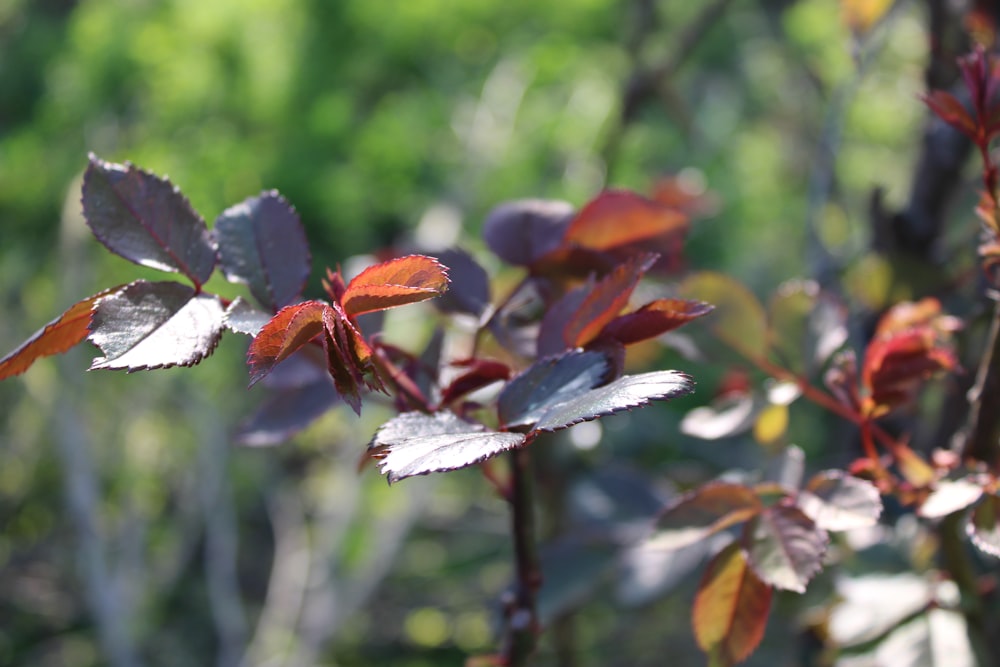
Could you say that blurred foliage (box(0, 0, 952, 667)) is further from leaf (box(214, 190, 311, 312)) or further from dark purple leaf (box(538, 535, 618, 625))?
leaf (box(214, 190, 311, 312))

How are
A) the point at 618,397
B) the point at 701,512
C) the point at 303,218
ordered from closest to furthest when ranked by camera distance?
the point at 618,397 < the point at 701,512 < the point at 303,218

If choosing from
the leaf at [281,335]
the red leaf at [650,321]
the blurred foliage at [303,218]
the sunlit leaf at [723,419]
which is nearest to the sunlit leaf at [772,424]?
the sunlit leaf at [723,419]

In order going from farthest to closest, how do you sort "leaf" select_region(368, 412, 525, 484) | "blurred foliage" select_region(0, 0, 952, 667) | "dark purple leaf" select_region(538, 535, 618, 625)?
1. "blurred foliage" select_region(0, 0, 952, 667)
2. "dark purple leaf" select_region(538, 535, 618, 625)
3. "leaf" select_region(368, 412, 525, 484)

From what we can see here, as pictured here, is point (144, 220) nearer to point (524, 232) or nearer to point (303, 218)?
point (524, 232)

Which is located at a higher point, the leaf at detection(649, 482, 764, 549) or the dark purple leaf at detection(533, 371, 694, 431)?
the dark purple leaf at detection(533, 371, 694, 431)

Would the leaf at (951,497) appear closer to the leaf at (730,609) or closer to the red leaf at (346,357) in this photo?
the leaf at (730,609)

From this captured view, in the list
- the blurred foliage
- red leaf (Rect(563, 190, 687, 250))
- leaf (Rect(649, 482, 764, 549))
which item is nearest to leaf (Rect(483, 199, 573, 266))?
red leaf (Rect(563, 190, 687, 250))

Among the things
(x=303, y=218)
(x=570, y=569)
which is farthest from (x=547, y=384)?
(x=303, y=218)

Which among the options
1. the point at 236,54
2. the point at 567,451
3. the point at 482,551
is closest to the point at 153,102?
the point at 236,54
